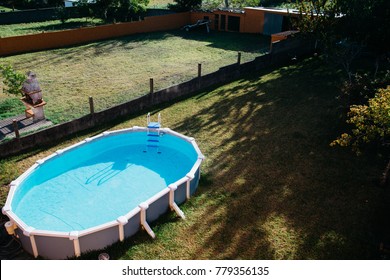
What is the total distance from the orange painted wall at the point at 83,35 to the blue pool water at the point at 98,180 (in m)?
15.9

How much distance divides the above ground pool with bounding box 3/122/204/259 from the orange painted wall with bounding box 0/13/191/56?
15.9 m

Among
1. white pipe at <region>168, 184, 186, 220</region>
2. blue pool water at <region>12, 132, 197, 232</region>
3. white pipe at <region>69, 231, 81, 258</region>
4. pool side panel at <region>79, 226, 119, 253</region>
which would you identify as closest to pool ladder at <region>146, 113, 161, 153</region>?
blue pool water at <region>12, 132, 197, 232</region>

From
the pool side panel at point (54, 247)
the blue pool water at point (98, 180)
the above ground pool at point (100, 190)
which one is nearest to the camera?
the pool side panel at point (54, 247)

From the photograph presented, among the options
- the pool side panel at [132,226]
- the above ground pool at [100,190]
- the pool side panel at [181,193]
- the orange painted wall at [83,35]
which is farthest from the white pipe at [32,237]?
the orange painted wall at [83,35]

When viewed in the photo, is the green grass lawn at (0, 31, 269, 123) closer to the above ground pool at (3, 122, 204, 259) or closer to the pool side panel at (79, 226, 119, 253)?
the above ground pool at (3, 122, 204, 259)

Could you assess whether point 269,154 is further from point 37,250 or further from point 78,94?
point 78,94

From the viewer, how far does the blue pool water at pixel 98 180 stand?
35.1 feet

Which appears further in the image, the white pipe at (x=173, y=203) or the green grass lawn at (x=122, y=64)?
the green grass lawn at (x=122, y=64)

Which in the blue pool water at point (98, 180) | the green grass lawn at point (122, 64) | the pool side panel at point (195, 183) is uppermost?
the green grass lawn at point (122, 64)

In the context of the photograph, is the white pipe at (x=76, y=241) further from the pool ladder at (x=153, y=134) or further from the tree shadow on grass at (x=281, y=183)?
the pool ladder at (x=153, y=134)

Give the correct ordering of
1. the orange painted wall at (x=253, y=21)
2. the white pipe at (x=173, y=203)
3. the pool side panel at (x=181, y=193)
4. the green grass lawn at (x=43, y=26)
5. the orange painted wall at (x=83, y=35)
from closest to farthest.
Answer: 1. the white pipe at (x=173, y=203)
2. the pool side panel at (x=181, y=193)
3. the orange painted wall at (x=83, y=35)
4. the orange painted wall at (x=253, y=21)
5. the green grass lawn at (x=43, y=26)

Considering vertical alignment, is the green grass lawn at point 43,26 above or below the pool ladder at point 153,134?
above

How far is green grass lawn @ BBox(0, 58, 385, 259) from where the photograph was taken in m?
8.98

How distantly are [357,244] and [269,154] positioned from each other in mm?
4694
